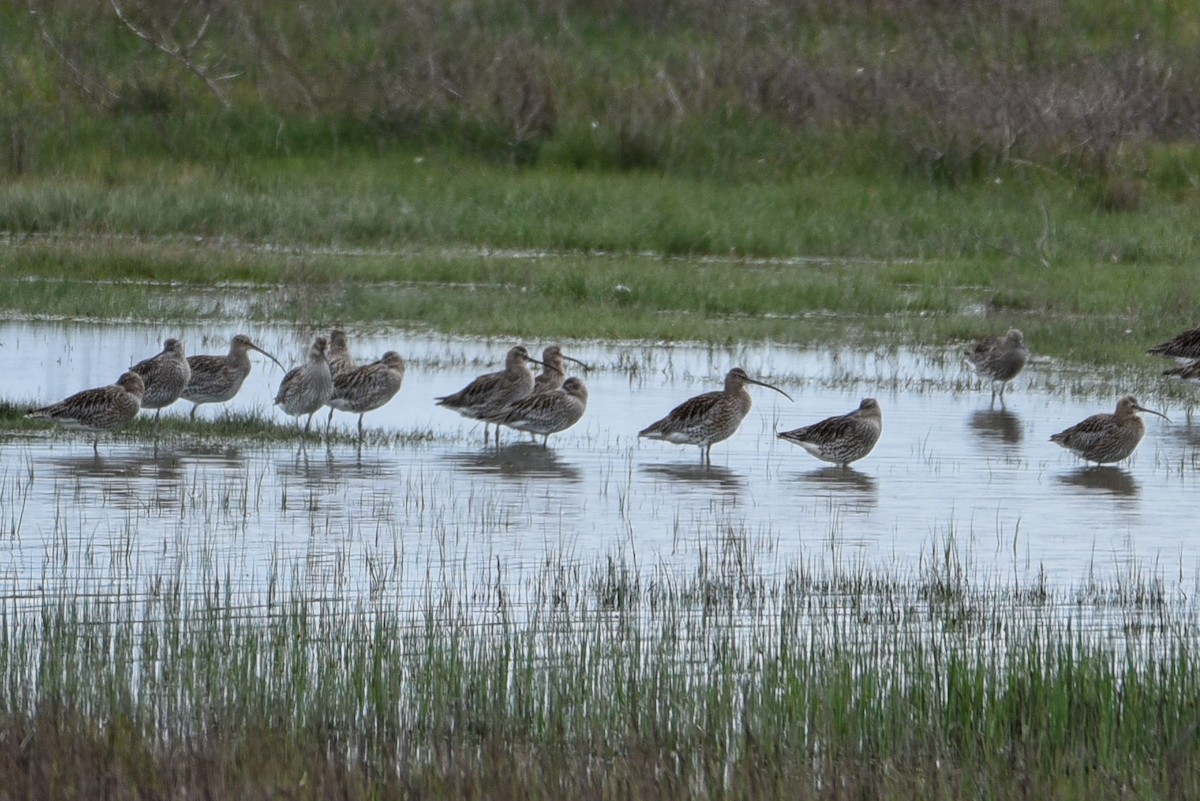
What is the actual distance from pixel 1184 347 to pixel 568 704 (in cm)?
1174

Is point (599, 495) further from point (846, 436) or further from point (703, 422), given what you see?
point (846, 436)

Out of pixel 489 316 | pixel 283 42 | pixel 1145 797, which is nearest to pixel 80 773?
pixel 1145 797

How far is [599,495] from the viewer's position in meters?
11.3

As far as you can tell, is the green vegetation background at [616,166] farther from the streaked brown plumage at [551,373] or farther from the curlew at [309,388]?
the curlew at [309,388]

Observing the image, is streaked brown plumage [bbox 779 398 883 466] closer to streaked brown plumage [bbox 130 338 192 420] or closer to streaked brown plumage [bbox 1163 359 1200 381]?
streaked brown plumage [bbox 1163 359 1200 381]

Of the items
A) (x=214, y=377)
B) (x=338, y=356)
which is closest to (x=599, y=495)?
(x=214, y=377)

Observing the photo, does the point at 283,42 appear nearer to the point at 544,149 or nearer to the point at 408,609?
the point at 544,149

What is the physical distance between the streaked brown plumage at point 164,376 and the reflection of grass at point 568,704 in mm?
5470

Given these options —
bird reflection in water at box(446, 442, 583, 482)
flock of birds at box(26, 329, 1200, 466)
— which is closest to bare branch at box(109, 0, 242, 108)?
flock of birds at box(26, 329, 1200, 466)

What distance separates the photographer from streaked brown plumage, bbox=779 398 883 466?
12.5 m

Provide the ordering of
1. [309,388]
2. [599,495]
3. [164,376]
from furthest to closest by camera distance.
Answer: [164,376]
[309,388]
[599,495]

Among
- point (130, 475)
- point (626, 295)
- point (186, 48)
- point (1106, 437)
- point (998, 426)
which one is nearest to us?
point (130, 475)

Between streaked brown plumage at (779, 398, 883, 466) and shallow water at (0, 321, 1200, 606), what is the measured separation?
0.14 meters

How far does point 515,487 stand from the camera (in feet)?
38.0
